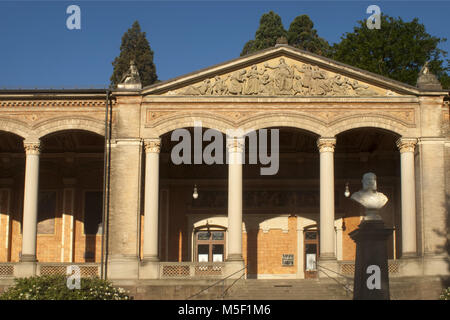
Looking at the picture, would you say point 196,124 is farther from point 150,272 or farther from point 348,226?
point 348,226

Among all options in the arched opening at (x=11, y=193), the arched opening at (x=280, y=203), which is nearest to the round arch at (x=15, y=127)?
the arched opening at (x=11, y=193)

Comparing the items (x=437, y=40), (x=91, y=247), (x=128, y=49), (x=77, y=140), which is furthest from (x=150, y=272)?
(x=128, y=49)

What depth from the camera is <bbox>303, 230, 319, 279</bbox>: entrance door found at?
34.7 metres

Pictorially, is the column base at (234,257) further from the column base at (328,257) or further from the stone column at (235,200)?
the column base at (328,257)

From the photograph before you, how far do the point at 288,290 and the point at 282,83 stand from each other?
8881 mm

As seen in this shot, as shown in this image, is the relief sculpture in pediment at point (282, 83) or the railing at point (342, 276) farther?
the relief sculpture in pediment at point (282, 83)

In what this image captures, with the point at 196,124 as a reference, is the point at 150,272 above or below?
below

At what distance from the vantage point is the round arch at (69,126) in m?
30.2

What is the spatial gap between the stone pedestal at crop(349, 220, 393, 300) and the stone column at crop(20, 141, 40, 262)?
16.5 m

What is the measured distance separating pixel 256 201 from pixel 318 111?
23.9 feet

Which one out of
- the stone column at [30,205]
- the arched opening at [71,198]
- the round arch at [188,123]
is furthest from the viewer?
the arched opening at [71,198]

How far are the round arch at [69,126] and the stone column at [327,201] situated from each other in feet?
31.5

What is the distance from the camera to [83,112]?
99.5ft

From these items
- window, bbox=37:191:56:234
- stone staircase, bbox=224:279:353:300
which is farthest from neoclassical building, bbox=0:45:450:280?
window, bbox=37:191:56:234
